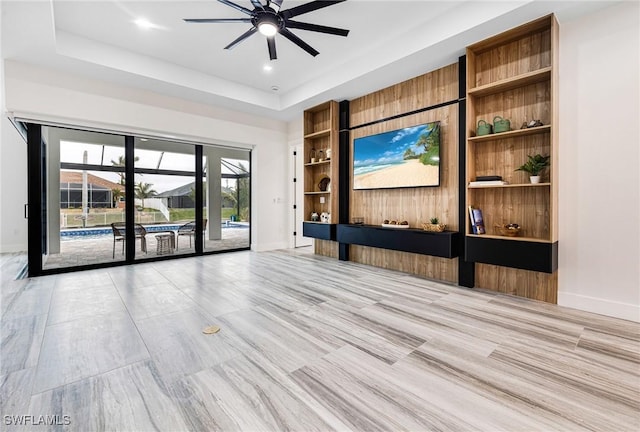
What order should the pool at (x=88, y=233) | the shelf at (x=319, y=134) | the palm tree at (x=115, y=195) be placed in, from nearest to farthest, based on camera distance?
the pool at (x=88, y=233) < the palm tree at (x=115, y=195) < the shelf at (x=319, y=134)

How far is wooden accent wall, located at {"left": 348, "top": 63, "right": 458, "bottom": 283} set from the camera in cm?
386

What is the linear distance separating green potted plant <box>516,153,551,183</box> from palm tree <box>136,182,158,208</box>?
5694 mm

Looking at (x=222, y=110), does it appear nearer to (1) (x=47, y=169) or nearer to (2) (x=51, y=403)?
(1) (x=47, y=169)

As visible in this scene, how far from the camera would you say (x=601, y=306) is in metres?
2.75

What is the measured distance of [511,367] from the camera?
6.12 ft

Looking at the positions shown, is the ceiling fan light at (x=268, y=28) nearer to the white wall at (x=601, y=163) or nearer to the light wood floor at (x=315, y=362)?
the light wood floor at (x=315, y=362)

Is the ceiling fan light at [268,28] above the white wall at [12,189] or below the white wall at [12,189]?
above

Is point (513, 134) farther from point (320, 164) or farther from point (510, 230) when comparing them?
point (320, 164)

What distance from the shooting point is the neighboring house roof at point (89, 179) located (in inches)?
180

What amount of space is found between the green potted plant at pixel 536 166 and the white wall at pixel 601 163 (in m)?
0.20

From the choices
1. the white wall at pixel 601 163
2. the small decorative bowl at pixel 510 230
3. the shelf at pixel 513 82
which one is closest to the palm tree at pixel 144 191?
the shelf at pixel 513 82

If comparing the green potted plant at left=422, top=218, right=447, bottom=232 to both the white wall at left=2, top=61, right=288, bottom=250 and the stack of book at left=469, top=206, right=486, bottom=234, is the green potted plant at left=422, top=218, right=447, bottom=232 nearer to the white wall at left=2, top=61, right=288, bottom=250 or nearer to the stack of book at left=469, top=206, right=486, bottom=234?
the stack of book at left=469, top=206, right=486, bottom=234

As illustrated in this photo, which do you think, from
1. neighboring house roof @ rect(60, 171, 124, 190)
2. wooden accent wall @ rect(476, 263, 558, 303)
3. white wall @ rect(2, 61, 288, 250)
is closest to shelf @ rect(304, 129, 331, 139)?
white wall @ rect(2, 61, 288, 250)

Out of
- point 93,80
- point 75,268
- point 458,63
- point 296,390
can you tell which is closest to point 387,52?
point 458,63
